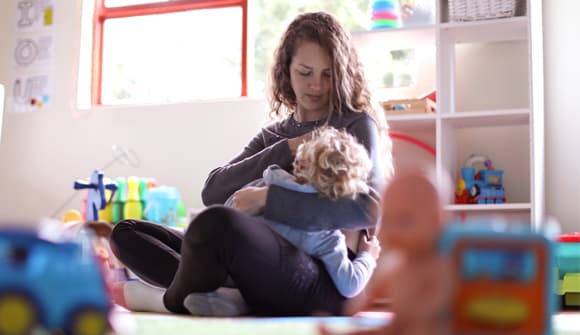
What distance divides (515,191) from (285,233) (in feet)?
5.26

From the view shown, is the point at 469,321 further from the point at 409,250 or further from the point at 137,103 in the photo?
the point at 137,103

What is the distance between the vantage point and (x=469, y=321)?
0.63 meters

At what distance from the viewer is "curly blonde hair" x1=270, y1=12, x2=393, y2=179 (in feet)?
5.41

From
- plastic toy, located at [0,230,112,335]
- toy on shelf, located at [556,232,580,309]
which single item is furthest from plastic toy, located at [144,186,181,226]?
plastic toy, located at [0,230,112,335]

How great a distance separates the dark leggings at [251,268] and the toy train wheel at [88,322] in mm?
702

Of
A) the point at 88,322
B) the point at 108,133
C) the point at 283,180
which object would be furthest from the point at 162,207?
the point at 88,322

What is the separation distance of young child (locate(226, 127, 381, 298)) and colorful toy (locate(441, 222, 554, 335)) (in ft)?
2.55

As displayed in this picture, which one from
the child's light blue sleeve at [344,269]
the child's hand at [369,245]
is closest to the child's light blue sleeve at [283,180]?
the child's light blue sleeve at [344,269]

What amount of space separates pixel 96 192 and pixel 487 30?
160 cm

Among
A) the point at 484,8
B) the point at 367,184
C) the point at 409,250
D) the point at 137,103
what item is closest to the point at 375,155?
the point at 367,184

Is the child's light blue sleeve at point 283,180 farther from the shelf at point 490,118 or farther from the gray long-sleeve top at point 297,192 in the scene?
the shelf at point 490,118

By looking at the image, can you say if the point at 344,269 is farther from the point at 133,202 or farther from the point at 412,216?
the point at 133,202

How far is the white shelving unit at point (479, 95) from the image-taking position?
2668mm

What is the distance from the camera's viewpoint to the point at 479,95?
297cm
